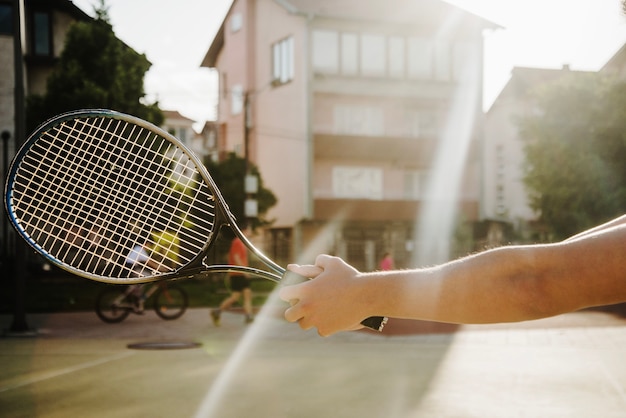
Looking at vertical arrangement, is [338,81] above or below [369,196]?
above

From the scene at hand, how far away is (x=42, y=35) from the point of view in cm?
3731

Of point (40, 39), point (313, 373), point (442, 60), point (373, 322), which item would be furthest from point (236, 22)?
→ point (373, 322)

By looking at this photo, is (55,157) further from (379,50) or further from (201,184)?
(379,50)

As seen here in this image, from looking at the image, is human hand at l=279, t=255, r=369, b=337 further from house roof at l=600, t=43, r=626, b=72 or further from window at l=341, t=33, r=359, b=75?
house roof at l=600, t=43, r=626, b=72

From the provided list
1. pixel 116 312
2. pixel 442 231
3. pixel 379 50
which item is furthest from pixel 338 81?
pixel 116 312

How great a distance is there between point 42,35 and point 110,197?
119ft

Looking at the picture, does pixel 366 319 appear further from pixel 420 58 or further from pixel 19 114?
pixel 420 58

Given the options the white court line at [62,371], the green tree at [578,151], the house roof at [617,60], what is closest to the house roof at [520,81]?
the house roof at [617,60]

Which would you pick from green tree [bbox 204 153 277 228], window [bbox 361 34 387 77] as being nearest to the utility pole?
green tree [bbox 204 153 277 228]

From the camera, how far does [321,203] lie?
125 ft

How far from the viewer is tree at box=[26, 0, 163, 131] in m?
26.5

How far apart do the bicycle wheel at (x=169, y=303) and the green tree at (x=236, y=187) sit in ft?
52.8

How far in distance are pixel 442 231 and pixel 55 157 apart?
36.8m

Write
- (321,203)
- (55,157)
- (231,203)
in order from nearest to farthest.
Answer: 1. (55,157)
2. (231,203)
3. (321,203)
